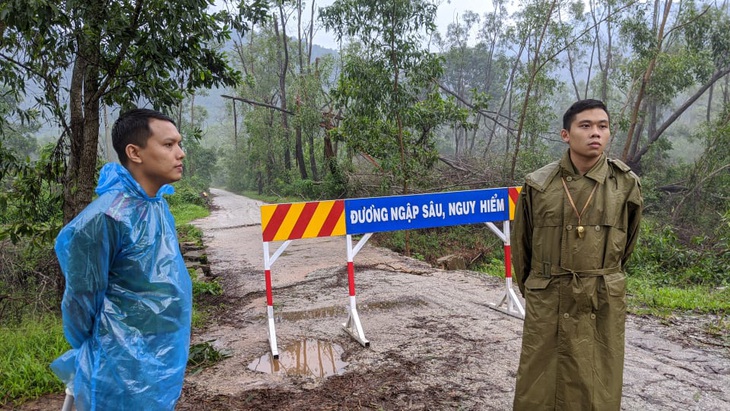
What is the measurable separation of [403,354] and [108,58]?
402 cm

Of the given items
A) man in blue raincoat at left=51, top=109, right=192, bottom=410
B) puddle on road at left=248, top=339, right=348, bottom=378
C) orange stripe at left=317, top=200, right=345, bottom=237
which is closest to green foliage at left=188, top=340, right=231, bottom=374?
puddle on road at left=248, top=339, right=348, bottom=378

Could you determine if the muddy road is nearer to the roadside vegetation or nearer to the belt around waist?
the roadside vegetation

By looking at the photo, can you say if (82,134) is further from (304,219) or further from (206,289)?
(206,289)

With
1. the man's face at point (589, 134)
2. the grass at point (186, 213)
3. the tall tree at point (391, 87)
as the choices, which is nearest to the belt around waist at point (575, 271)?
the man's face at point (589, 134)

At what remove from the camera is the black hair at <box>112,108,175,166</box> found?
6.66 ft

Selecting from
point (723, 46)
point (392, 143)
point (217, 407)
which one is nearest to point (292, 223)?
point (217, 407)

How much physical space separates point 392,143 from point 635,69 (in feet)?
28.3

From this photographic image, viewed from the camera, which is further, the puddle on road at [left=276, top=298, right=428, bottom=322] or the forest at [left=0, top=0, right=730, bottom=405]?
the puddle on road at [left=276, top=298, right=428, bottom=322]

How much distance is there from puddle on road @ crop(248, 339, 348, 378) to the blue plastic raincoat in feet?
6.89

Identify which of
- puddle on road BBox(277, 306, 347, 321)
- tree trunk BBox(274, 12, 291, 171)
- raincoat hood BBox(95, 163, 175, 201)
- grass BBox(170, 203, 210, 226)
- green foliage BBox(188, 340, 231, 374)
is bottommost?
grass BBox(170, 203, 210, 226)

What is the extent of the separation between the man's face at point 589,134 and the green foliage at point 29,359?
4.14m

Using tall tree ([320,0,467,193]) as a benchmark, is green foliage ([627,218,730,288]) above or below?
below

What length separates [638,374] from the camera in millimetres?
3707

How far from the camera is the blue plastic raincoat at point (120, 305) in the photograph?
5.78 ft
